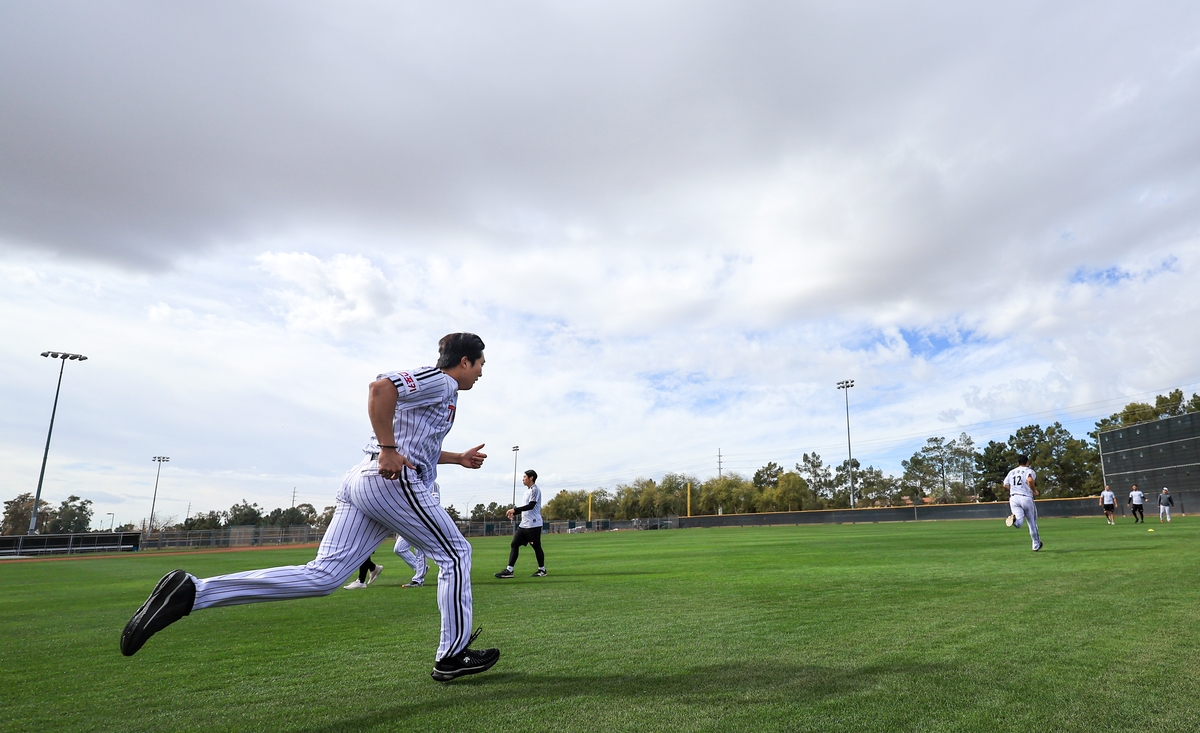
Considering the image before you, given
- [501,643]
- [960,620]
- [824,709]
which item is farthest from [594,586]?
[824,709]

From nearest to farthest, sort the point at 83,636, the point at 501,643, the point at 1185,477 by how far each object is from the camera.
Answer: the point at 501,643 → the point at 83,636 → the point at 1185,477

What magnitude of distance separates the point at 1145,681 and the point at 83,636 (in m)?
8.40

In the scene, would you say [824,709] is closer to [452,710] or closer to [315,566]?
[452,710]

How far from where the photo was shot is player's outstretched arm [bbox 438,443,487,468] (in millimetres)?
4793

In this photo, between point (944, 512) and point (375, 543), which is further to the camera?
point (944, 512)

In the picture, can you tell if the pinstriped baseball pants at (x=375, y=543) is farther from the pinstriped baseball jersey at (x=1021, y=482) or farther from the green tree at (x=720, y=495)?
the green tree at (x=720, y=495)

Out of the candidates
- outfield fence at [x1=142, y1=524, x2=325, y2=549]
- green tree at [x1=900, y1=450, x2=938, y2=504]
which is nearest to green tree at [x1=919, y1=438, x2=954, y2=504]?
green tree at [x1=900, y1=450, x2=938, y2=504]

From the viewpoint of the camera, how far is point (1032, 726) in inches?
116

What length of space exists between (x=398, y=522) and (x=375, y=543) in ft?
0.91

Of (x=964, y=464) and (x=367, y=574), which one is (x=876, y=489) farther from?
(x=367, y=574)

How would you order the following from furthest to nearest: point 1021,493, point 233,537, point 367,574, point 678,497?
1. point 678,497
2. point 233,537
3. point 1021,493
4. point 367,574

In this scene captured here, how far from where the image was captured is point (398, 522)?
12.9ft

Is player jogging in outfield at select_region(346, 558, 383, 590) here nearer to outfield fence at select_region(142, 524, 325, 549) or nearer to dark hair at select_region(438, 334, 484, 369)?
dark hair at select_region(438, 334, 484, 369)

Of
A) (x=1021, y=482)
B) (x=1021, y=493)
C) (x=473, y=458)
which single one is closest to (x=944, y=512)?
(x=1021, y=482)
